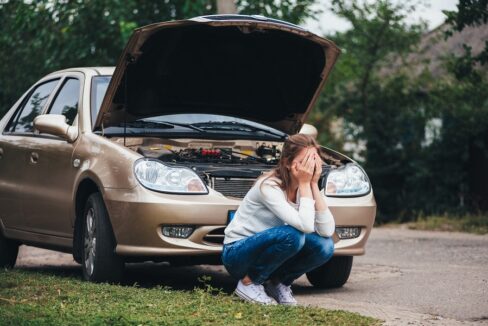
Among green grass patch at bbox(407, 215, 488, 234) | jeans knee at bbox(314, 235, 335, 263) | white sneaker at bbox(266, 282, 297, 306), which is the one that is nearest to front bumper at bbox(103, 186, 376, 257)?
white sneaker at bbox(266, 282, 297, 306)

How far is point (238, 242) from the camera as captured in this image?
673cm

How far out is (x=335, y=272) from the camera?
316 inches

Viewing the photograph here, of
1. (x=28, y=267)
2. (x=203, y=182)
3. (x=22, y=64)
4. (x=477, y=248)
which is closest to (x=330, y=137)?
(x=22, y=64)

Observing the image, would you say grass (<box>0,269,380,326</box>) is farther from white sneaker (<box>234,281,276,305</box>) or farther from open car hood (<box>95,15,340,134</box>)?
open car hood (<box>95,15,340,134</box>)

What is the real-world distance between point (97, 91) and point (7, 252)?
203cm

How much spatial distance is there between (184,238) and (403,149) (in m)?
11.9

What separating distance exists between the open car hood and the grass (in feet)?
5.87

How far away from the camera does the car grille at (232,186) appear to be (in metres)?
7.33

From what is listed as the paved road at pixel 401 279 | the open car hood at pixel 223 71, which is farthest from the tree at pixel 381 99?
the open car hood at pixel 223 71

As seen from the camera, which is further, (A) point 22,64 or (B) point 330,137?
(B) point 330,137

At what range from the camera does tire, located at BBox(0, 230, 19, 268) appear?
9328mm

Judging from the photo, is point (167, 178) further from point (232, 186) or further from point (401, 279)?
point (401, 279)

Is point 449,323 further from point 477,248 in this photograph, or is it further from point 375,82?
point 375,82

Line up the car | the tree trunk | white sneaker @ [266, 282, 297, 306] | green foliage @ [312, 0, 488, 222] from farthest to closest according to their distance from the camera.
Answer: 1. green foliage @ [312, 0, 488, 222]
2. the tree trunk
3. the car
4. white sneaker @ [266, 282, 297, 306]
